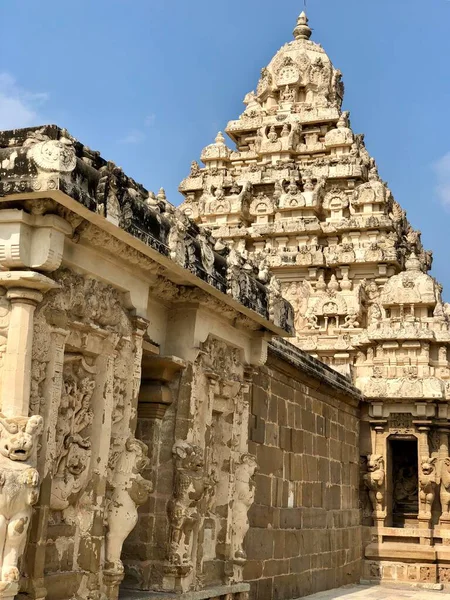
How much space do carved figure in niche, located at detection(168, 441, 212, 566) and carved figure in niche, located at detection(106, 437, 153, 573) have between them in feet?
2.93

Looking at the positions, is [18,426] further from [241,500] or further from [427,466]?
[427,466]

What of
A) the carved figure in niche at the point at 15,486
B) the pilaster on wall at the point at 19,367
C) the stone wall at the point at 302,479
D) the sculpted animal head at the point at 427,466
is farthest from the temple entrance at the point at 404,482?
the carved figure in niche at the point at 15,486

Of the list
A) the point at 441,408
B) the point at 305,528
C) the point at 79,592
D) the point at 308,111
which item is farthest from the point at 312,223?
the point at 79,592

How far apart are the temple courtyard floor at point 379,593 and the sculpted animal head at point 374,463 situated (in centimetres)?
193

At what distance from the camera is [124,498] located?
271 inches

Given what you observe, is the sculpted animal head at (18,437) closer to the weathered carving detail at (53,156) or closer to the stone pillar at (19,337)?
the stone pillar at (19,337)

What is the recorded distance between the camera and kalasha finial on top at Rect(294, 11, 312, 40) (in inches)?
1208

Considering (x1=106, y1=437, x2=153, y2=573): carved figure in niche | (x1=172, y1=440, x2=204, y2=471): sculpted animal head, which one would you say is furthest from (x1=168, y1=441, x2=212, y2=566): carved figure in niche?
(x1=106, y1=437, x2=153, y2=573): carved figure in niche

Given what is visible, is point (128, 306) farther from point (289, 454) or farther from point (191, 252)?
point (289, 454)

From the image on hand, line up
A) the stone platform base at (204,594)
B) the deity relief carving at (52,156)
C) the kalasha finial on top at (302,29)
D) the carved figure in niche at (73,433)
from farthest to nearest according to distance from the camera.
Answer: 1. the kalasha finial on top at (302,29)
2. the stone platform base at (204,594)
3. the carved figure in niche at (73,433)
4. the deity relief carving at (52,156)

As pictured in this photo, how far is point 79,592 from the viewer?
6.45 meters

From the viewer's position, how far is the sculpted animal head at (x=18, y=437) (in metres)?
5.50

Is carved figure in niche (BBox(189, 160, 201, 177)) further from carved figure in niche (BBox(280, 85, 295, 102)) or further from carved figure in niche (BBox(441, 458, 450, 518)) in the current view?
carved figure in niche (BBox(441, 458, 450, 518))

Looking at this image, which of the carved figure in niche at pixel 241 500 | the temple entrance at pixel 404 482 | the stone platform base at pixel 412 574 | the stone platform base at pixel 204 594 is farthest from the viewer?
the temple entrance at pixel 404 482
